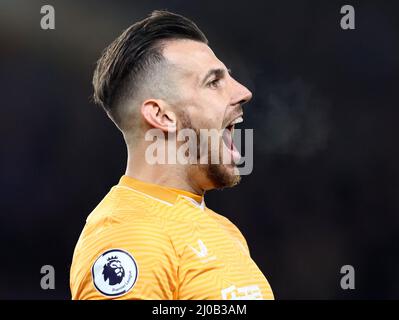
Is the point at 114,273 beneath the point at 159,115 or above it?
beneath

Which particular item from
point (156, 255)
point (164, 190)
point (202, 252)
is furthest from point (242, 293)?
point (164, 190)

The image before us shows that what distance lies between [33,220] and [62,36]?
1552 millimetres

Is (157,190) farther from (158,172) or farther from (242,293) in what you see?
(242,293)

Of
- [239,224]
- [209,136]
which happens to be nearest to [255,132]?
[239,224]

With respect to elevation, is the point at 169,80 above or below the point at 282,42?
below

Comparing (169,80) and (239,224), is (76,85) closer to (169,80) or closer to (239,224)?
(239,224)

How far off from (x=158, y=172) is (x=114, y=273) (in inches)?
17.9

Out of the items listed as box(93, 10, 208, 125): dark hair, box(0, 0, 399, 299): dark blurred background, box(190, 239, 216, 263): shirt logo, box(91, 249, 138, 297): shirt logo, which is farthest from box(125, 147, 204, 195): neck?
box(0, 0, 399, 299): dark blurred background

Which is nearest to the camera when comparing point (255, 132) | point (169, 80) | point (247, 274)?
point (247, 274)

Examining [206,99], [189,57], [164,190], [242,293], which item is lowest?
[242,293]

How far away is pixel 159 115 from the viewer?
213cm

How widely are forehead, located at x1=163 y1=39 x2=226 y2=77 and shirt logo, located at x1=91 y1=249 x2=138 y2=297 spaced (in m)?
0.67

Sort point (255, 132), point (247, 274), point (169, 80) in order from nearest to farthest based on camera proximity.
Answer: point (247, 274) < point (169, 80) < point (255, 132)

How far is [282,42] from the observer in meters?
5.63
